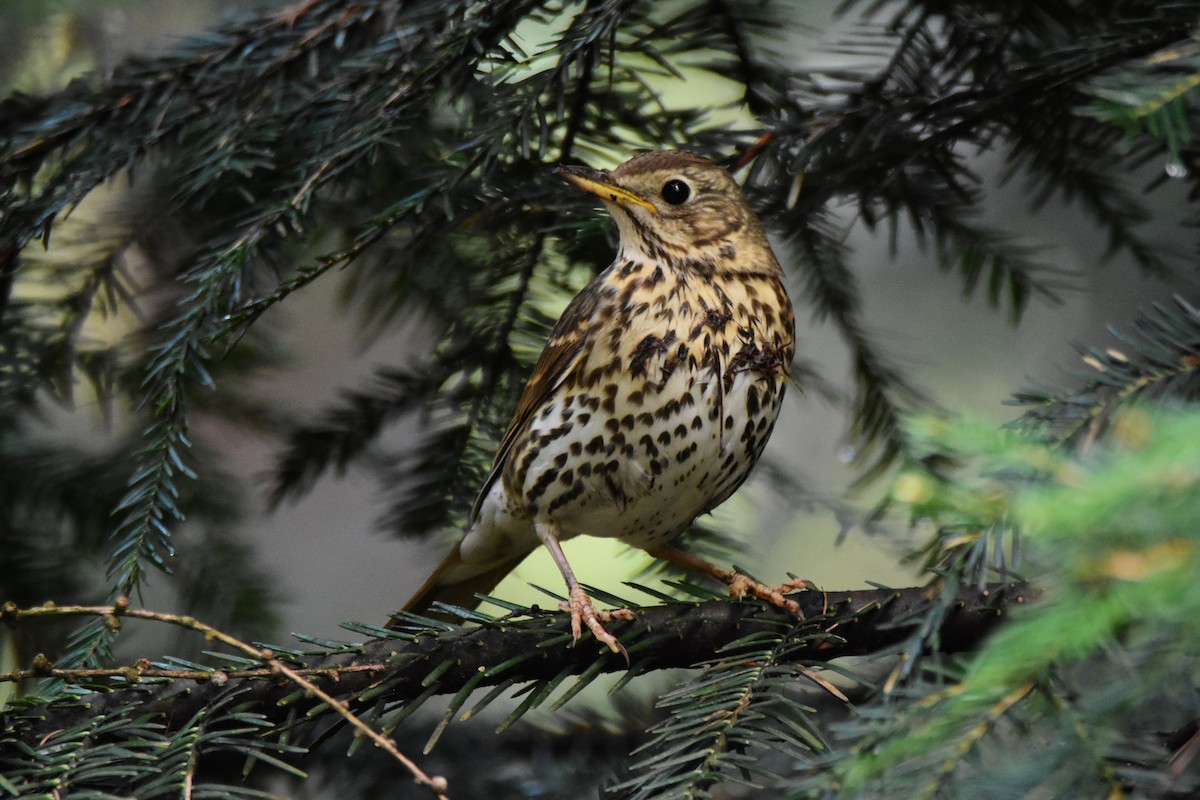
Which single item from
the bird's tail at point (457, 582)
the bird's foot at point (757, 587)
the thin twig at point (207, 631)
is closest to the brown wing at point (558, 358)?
the bird's tail at point (457, 582)

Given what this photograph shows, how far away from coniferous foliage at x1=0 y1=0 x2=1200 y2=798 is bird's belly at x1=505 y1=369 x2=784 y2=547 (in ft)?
0.81

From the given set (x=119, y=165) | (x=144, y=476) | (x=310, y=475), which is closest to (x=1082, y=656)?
(x=144, y=476)

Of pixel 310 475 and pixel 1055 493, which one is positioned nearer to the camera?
pixel 1055 493

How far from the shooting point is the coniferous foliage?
87 centimetres

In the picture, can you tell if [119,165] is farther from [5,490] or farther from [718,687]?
[718,687]

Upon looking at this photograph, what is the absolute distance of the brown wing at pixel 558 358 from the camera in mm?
2162

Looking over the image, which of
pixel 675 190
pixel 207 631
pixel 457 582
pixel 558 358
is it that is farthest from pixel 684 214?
pixel 207 631

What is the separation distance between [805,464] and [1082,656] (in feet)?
11.9

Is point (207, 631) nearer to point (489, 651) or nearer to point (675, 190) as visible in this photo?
point (489, 651)

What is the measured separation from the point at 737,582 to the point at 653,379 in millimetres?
419

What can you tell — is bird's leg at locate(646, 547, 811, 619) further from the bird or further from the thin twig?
the thin twig

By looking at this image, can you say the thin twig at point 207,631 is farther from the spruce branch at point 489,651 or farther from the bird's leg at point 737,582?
the bird's leg at point 737,582

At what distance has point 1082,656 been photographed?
2.38 ft

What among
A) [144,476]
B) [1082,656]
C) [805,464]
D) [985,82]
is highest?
[985,82]
